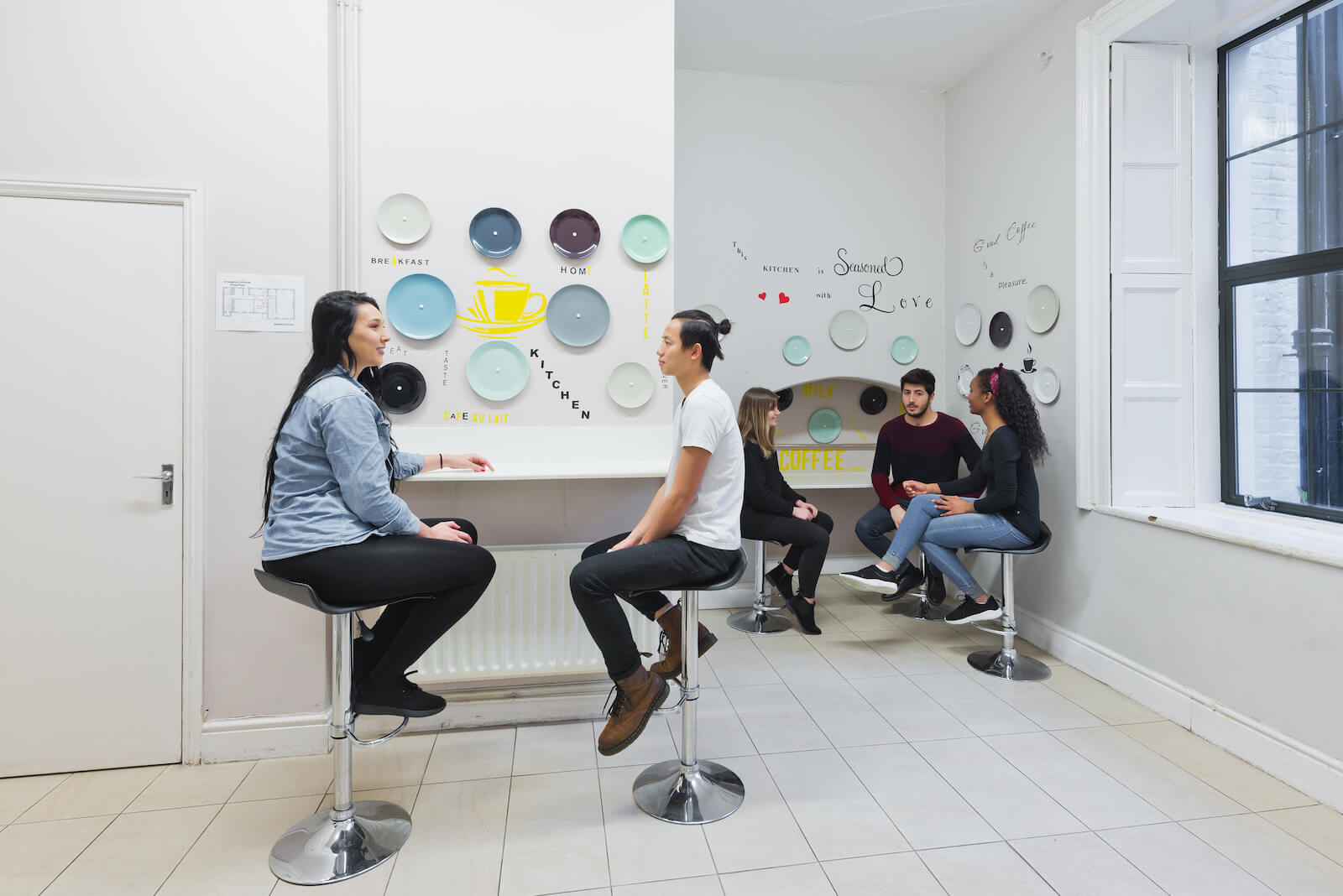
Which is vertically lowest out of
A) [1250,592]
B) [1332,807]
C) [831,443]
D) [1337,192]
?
[1332,807]

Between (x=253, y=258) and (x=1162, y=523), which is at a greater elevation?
(x=253, y=258)

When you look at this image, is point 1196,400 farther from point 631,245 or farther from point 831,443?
point 631,245

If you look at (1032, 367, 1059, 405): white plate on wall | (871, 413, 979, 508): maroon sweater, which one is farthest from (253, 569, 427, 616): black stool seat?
(1032, 367, 1059, 405): white plate on wall

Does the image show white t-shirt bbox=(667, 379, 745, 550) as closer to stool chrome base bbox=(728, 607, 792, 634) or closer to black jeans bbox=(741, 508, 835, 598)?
black jeans bbox=(741, 508, 835, 598)

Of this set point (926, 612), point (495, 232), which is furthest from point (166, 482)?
point (926, 612)

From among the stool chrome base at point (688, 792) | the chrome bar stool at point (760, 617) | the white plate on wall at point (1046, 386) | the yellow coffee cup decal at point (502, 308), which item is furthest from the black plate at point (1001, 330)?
the stool chrome base at point (688, 792)

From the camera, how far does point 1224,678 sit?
2363 millimetres

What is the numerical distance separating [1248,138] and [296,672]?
4.10 m

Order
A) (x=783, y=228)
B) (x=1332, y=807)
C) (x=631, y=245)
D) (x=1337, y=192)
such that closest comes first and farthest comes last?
(x=1332, y=807) < (x=1337, y=192) < (x=631, y=245) < (x=783, y=228)

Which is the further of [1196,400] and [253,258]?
[1196,400]

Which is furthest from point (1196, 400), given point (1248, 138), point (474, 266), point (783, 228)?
point (474, 266)

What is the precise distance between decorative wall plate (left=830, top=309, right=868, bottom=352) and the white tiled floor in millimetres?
2082

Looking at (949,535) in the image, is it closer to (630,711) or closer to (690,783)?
(690,783)

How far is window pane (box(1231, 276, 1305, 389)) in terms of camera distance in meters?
2.62
